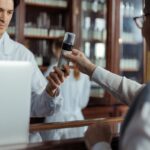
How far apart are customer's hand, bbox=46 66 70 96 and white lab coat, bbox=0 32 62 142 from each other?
2.4 inches

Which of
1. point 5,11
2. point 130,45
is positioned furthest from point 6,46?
point 130,45

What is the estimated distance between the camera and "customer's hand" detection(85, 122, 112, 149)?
94 cm

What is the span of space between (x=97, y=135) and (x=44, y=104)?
2.46 ft

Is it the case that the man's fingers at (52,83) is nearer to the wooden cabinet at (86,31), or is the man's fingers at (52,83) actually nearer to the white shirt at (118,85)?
the white shirt at (118,85)

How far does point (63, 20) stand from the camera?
3713 millimetres

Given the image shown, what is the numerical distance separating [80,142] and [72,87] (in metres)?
2.21

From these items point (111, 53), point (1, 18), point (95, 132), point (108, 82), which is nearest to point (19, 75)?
point (95, 132)

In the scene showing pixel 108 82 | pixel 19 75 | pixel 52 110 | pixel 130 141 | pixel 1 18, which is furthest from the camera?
pixel 1 18

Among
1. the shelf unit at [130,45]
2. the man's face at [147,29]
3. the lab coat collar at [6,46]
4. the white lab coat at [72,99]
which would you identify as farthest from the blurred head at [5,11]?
→ the shelf unit at [130,45]

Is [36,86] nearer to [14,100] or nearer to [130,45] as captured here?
Result: [14,100]

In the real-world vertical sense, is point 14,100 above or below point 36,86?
above

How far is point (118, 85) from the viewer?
1.38 metres

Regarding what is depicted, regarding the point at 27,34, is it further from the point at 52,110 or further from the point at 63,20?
the point at 52,110

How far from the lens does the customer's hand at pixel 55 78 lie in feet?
4.37
